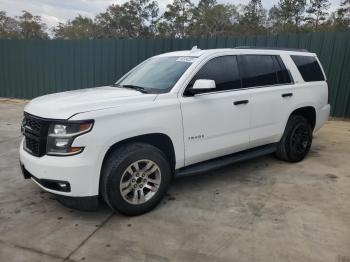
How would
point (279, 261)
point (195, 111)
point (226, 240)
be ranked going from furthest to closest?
point (195, 111) < point (226, 240) < point (279, 261)

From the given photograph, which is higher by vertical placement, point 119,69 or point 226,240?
point 119,69

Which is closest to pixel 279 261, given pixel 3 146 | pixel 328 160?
pixel 328 160

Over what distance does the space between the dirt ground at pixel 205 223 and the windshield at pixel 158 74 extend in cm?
141

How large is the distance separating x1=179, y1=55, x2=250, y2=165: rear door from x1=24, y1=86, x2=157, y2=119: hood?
60 cm

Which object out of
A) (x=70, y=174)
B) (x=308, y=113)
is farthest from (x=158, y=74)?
(x=308, y=113)

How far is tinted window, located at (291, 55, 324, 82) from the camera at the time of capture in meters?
5.42

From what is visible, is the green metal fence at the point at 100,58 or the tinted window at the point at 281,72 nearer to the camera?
the tinted window at the point at 281,72

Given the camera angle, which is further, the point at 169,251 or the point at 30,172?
the point at 30,172

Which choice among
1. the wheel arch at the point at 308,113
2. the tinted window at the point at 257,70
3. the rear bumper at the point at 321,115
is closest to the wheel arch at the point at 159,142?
the tinted window at the point at 257,70

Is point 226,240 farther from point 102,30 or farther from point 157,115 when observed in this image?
point 102,30

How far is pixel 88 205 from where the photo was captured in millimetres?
3369

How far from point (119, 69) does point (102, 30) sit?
33.6 metres

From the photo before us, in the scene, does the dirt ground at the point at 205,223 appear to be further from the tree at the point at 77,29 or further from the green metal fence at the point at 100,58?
the tree at the point at 77,29

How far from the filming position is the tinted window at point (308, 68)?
17.8 feet
